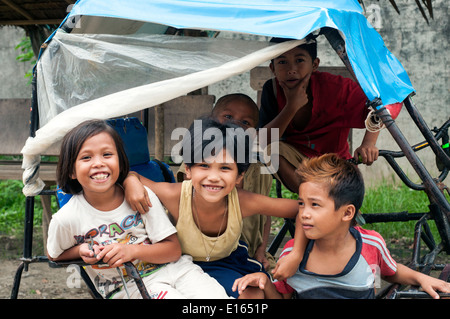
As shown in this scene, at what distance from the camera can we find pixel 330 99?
297 cm

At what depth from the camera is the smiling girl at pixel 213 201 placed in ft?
7.11

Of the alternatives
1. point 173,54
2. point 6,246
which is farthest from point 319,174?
point 6,246

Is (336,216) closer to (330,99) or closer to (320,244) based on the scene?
(320,244)

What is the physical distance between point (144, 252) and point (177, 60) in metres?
0.84

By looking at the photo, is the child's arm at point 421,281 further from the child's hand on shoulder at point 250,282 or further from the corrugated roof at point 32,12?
the corrugated roof at point 32,12

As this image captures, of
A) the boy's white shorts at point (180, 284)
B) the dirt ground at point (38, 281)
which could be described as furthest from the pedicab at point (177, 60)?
the dirt ground at point (38, 281)

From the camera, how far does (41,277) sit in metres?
4.23

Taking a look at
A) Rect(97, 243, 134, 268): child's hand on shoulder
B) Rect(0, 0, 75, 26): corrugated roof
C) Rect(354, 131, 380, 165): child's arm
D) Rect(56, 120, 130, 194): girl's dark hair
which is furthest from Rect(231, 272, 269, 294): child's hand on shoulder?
Rect(0, 0, 75, 26): corrugated roof

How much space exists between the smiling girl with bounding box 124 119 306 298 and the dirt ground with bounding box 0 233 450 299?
1.55m

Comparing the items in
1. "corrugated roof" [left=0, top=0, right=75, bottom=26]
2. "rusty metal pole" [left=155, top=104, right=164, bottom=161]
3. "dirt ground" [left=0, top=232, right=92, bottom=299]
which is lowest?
"dirt ground" [left=0, top=232, right=92, bottom=299]

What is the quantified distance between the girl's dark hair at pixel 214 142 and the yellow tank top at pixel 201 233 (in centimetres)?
15

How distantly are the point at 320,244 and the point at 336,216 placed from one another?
0.53 ft

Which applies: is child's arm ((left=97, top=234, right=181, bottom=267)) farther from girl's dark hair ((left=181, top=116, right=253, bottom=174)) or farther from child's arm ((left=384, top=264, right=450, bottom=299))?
child's arm ((left=384, top=264, right=450, bottom=299))

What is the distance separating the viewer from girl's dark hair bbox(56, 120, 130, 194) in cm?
209
